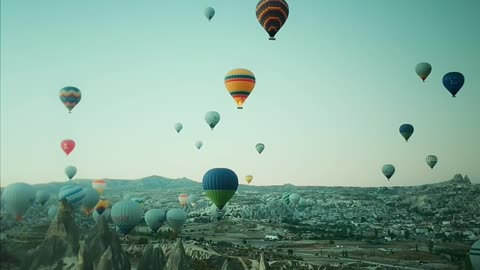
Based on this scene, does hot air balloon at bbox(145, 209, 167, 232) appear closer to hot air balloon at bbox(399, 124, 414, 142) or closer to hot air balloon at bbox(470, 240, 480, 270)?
hot air balloon at bbox(399, 124, 414, 142)

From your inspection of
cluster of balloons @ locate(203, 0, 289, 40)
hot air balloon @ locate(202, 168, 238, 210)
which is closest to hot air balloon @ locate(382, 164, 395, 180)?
hot air balloon @ locate(202, 168, 238, 210)

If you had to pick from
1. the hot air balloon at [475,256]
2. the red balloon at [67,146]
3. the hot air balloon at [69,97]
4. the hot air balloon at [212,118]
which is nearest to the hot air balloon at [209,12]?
the hot air balloon at [212,118]

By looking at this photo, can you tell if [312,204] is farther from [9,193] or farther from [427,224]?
[9,193]

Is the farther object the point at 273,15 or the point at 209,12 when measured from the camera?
the point at 209,12

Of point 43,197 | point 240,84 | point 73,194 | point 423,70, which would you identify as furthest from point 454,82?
point 43,197

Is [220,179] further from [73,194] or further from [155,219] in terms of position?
[73,194]

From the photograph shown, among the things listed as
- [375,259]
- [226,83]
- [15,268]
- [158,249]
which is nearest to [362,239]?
[375,259]
